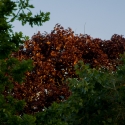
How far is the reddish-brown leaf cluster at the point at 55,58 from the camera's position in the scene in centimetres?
2803

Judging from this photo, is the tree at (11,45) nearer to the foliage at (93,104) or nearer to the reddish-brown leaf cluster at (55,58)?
the foliage at (93,104)

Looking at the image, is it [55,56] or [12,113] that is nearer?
[12,113]

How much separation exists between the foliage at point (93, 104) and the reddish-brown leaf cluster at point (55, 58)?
15.9m

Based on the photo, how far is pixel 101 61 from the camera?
105 feet

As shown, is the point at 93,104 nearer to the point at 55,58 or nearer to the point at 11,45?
the point at 11,45

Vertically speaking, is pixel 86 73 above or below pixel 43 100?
below

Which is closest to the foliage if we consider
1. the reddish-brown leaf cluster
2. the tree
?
the tree

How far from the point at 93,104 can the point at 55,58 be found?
64.4 feet

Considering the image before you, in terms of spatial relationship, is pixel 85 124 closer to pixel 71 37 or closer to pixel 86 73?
pixel 86 73

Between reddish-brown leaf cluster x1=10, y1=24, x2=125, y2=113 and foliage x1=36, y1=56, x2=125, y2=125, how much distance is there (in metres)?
15.9

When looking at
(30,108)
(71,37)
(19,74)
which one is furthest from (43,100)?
(19,74)

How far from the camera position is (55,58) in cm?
3059

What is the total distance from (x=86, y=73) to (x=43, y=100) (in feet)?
53.9

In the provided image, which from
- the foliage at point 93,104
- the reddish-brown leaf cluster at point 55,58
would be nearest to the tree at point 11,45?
the foliage at point 93,104
